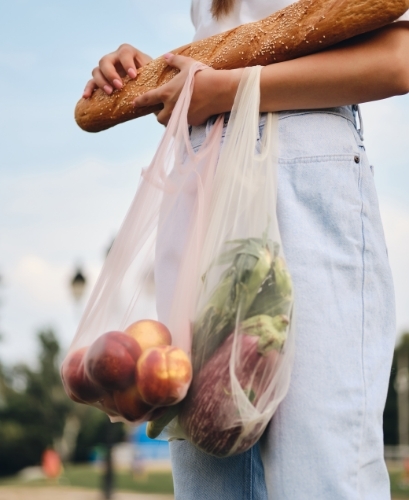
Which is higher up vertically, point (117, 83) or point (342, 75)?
point (117, 83)

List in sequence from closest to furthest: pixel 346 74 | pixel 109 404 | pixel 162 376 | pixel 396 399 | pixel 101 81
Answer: pixel 162 376, pixel 109 404, pixel 346 74, pixel 101 81, pixel 396 399

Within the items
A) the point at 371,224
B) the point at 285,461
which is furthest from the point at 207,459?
the point at 371,224

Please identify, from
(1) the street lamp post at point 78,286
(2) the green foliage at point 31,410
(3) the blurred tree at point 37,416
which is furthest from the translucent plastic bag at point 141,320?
(2) the green foliage at point 31,410

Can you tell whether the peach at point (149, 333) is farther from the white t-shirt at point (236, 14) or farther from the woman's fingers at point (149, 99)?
the white t-shirt at point (236, 14)

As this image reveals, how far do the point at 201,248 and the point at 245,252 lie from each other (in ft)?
0.47

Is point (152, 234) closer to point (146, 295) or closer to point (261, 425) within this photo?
point (146, 295)

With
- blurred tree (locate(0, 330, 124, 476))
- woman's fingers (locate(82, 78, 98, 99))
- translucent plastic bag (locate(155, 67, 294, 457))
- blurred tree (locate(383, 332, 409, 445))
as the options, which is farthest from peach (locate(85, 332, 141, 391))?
blurred tree (locate(383, 332, 409, 445))

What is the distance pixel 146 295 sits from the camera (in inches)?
59.8

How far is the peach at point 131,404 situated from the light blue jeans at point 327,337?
279mm

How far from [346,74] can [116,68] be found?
71 cm

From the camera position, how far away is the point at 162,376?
1.20 metres

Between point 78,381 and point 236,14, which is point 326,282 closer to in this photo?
point 78,381

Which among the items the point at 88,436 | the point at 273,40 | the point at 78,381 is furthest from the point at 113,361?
the point at 88,436

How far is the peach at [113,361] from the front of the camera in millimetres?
1225
